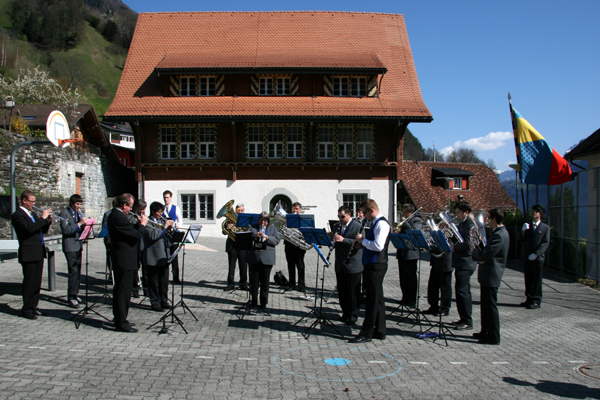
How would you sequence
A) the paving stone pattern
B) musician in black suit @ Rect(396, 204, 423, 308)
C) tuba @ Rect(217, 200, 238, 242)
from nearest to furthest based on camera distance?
1. the paving stone pattern
2. musician in black suit @ Rect(396, 204, 423, 308)
3. tuba @ Rect(217, 200, 238, 242)

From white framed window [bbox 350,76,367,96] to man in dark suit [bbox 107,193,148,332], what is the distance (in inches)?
832

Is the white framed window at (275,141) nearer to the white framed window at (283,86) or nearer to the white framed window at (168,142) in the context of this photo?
the white framed window at (283,86)

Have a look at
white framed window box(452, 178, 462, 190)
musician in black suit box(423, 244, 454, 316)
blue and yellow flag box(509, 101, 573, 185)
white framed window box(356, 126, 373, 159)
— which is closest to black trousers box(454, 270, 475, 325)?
musician in black suit box(423, 244, 454, 316)

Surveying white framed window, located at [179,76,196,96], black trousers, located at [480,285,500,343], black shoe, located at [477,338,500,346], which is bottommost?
black shoe, located at [477,338,500,346]

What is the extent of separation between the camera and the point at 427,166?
48.8 metres

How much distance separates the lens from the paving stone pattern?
523cm

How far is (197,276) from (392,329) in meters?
6.52

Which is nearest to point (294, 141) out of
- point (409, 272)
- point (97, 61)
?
point (409, 272)

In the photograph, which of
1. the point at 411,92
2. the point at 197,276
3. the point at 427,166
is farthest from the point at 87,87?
the point at 197,276

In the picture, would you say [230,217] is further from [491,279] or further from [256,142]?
[256,142]

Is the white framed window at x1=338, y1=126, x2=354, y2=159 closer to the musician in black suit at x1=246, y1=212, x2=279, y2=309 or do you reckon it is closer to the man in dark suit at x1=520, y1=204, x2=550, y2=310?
the man in dark suit at x1=520, y1=204, x2=550, y2=310

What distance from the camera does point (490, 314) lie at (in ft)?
23.4

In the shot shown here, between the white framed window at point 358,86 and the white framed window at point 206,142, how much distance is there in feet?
26.4

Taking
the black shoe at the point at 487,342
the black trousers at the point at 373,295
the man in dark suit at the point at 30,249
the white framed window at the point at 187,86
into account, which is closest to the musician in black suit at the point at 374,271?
the black trousers at the point at 373,295
